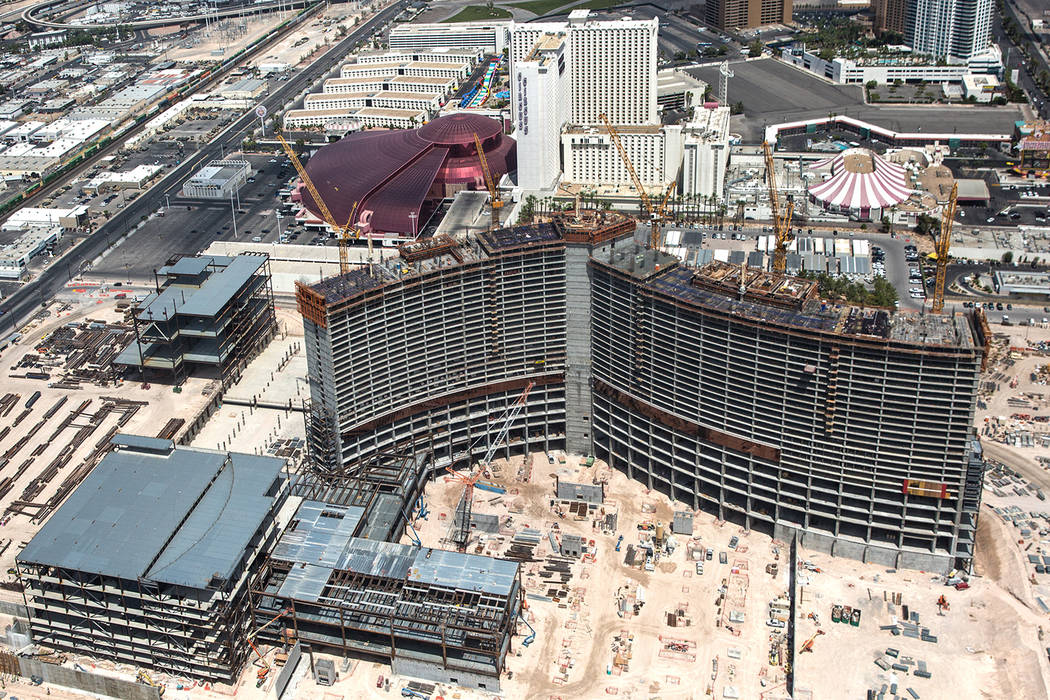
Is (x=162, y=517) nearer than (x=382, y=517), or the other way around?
(x=162, y=517)

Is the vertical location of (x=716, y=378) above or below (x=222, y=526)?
above

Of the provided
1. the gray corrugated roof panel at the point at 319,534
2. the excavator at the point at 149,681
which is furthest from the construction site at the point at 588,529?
the gray corrugated roof panel at the point at 319,534

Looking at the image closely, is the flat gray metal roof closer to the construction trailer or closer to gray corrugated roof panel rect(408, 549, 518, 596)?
the construction trailer

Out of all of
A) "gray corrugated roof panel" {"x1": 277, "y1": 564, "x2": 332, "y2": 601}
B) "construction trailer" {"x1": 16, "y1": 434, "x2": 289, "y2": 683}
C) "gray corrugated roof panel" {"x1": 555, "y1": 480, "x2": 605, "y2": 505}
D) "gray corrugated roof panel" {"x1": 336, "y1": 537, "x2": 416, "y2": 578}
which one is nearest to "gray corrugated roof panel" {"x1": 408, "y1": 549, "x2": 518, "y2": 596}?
"gray corrugated roof panel" {"x1": 336, "y1": 537, "x2": 416, "y2": 578}

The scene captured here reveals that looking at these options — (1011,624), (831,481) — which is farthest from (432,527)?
(1011,624)

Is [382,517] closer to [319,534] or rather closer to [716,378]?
[319,534]

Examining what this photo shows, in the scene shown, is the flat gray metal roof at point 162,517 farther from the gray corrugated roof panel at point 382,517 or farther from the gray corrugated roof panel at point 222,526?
the gray corrugated roof panel at point 382,517

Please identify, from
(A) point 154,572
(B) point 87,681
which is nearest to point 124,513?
(A) point 154,572
